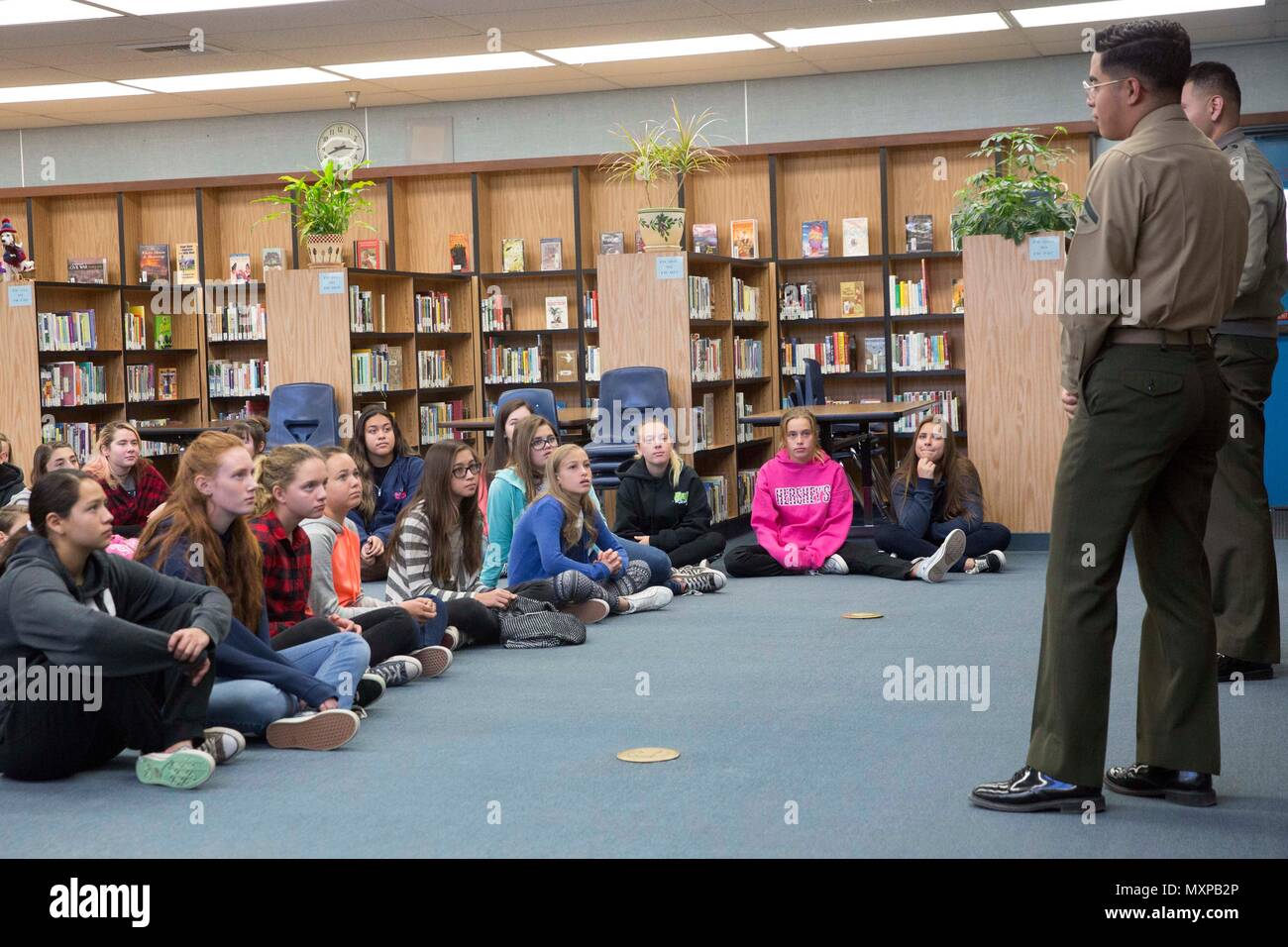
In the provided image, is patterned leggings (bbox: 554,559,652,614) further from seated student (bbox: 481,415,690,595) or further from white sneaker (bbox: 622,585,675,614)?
seated student (bbox: 481,415,690,595)

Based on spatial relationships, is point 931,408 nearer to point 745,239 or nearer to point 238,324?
point 745,239

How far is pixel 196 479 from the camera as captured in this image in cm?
377

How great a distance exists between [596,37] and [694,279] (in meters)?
1.82

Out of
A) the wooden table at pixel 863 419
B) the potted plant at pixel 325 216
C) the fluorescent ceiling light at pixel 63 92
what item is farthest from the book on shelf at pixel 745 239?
the fluorescent ceiling light at pixel 63 92

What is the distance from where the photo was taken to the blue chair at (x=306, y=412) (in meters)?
8.48

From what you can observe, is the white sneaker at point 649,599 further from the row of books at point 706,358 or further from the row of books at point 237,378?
the row of books at point 237,378

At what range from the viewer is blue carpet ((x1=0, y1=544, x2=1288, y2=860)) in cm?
289

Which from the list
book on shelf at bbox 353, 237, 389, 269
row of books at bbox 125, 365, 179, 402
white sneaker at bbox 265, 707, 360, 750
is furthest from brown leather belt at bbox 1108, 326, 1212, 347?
book on shelf at bbox 353, 237, 389, 269

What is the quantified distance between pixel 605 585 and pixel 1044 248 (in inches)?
125

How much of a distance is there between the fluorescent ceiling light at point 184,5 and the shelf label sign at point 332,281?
158 cm

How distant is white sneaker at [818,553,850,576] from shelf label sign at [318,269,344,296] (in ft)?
11.6

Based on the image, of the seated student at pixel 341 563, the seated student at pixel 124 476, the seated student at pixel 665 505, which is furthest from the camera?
the seated student at pixel 665 505

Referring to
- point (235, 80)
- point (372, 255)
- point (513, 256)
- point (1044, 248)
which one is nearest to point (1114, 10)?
point (1044, 248)

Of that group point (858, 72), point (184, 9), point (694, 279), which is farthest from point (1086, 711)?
point (858, 72)
